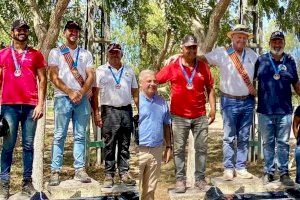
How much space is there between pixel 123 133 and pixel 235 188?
152cm

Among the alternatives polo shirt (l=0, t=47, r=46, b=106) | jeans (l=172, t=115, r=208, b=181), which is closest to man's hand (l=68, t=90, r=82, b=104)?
polo shirt (l=0, t=47, r=46, b=106)

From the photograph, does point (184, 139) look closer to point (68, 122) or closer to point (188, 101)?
point (188, 101)

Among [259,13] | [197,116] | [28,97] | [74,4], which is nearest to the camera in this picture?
[28,97]

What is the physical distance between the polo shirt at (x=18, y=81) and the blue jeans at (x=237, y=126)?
2319 mm

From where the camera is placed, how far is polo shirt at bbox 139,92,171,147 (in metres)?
5.16

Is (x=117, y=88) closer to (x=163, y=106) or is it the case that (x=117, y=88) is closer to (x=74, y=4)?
(x=163, y=106)

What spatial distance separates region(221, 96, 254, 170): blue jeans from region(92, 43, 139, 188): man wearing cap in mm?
1150

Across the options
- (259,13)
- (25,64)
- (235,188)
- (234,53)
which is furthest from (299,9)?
(25,64)

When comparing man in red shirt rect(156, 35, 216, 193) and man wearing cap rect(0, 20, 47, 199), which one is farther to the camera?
man in red shirt rect(156, 35, 216, 193)

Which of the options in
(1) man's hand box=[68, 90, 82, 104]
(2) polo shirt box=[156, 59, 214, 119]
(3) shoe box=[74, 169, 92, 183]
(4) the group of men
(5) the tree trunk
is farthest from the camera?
(5) the tree trunk

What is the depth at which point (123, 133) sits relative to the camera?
558cm

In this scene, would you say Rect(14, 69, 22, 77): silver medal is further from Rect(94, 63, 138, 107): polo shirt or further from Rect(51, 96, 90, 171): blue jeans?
Rect(94, 63, 138, 107): polo shirt

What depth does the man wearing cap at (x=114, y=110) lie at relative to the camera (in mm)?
5512

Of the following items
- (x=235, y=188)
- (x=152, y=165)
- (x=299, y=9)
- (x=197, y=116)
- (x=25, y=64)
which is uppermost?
(x=299, y=9)
